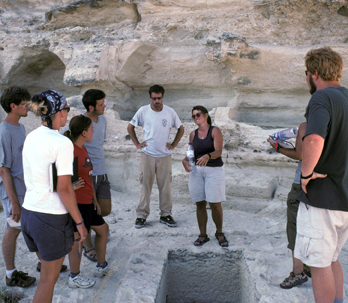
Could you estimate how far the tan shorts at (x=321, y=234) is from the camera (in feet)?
6.20

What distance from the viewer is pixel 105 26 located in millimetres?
6535

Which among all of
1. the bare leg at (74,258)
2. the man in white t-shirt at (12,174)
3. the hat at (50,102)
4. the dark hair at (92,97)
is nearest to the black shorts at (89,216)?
the bare leg at (74,258)

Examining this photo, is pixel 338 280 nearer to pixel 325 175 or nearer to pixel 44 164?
pixel 325 175

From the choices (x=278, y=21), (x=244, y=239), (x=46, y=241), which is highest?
(x=278, y=21)

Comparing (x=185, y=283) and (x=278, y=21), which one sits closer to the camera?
(x=185, y=283)

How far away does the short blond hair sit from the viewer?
1896 mm

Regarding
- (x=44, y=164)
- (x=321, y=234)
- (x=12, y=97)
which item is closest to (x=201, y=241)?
(x=321, y=234)

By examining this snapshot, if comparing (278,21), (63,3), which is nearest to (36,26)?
(63,3)

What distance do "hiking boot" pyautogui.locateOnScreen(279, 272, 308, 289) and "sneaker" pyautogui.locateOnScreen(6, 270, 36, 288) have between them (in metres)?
2.13

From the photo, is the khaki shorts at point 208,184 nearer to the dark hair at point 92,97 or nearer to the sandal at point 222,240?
the sandal at point 222,240

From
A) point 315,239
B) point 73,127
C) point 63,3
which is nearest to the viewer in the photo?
point 315,239

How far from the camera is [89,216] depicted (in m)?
2.62

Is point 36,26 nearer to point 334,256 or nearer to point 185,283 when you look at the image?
point 185,283

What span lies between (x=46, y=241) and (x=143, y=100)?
499 centimetres
